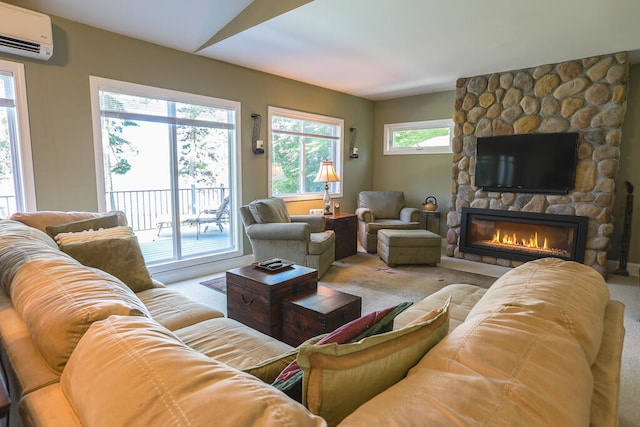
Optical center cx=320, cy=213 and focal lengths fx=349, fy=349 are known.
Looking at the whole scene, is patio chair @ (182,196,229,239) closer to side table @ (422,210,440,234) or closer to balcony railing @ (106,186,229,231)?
balcony railing @ (106,186,229,231)

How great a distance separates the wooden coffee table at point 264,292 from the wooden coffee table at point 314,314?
0.24ft

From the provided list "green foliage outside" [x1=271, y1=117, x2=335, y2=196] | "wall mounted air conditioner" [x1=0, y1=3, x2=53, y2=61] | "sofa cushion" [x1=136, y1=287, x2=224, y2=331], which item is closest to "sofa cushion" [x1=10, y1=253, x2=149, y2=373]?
"sofa cushion" [x1=136, y1=287, x2=224, y2=331]

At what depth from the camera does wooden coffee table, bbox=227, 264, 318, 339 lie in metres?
2.36

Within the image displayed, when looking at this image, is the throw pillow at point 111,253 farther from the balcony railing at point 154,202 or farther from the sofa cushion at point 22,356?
the balcony railing at point 154,202

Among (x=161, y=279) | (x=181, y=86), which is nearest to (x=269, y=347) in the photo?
(x=161, y=279)

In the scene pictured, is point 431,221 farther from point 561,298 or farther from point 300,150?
point 561,298

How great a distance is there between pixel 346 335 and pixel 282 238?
3015 millimetres

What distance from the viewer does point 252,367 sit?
96cm

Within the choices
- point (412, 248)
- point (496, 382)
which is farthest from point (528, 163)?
point (496, 382)

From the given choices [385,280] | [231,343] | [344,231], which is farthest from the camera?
[344,231]

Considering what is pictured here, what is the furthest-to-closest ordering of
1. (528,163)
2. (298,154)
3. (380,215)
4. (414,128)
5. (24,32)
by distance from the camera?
1. (414,128)
2. (380,215)
3. (298,154)
4. (528,163)
5. (24,32)

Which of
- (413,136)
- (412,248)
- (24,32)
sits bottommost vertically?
(412,248)

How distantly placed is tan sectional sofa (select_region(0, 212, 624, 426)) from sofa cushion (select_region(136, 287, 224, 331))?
2.20 ft

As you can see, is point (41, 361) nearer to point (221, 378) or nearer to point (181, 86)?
point (221, 378)
